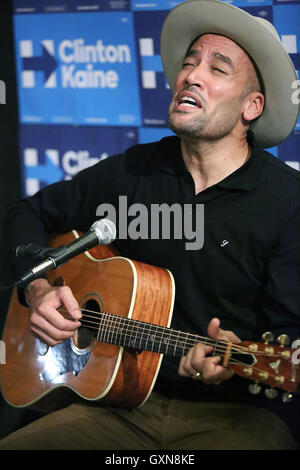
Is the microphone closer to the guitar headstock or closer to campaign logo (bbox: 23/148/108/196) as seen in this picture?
the guitar headstock

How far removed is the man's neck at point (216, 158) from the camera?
253 cm

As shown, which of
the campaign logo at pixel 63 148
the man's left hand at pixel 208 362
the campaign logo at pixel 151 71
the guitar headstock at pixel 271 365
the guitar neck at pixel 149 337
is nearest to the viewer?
the guitar headstock at pixel 271 365

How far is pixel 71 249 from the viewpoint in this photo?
80.7 inches

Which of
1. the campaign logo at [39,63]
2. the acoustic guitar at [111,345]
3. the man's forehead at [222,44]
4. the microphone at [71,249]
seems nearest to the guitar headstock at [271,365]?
the acoustic guitar at [111,345]

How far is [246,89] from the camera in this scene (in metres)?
2.50

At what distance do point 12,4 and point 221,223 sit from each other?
2.06 meters

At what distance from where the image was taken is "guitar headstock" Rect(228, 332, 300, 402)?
6.10ft

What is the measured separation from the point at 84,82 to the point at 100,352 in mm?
1738

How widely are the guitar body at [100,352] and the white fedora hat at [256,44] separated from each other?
85 centimetres

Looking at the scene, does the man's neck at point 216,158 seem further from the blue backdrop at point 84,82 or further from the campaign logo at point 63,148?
the campaign logo at point 63,148

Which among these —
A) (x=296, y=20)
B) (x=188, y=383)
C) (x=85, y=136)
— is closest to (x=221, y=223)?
(x=188, y=383)

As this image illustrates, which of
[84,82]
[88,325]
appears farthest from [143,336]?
[84,82]

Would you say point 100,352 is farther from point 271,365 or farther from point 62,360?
point 271,365
